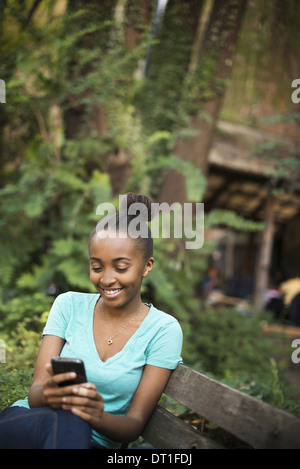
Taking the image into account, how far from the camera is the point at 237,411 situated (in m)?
1.58

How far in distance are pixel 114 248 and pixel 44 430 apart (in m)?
0.75

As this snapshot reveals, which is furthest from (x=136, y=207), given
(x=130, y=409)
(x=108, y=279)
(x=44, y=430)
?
(x=44, y=430)

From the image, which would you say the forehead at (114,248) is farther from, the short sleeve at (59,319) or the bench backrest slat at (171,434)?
the bench backrest slat at (171,434)

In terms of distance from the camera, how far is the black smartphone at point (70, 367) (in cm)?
151

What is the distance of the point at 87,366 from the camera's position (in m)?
1.73

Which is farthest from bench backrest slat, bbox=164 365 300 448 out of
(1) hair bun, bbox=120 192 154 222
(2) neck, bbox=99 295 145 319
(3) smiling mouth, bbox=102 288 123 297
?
(1) hair bun, bbox=120 192 154 222

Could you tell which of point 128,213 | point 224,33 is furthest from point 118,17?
point 128,213

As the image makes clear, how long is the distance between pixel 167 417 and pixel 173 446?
0.39ft

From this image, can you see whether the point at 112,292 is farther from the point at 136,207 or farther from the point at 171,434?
the point at 171,434

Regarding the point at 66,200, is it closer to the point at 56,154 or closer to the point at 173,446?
the point at 56,154

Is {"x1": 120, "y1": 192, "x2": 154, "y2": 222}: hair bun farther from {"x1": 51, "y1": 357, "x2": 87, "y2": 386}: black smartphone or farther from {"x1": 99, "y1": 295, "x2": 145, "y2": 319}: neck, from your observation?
{"x1": 51, "y1": 357, "x2": 87, "y2": 386}: black smartphone

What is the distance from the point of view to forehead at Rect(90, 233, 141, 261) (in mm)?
1758

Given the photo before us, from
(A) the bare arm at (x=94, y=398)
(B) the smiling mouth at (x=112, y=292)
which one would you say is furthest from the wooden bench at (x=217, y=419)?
(B) the smiling mouth at (x=112, y=292)

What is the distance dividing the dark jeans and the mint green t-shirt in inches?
7.6
